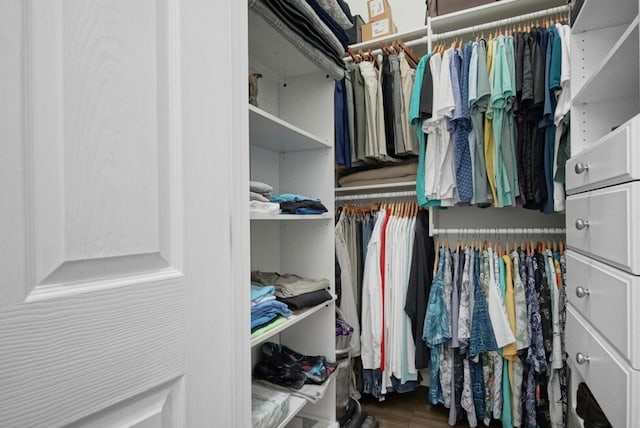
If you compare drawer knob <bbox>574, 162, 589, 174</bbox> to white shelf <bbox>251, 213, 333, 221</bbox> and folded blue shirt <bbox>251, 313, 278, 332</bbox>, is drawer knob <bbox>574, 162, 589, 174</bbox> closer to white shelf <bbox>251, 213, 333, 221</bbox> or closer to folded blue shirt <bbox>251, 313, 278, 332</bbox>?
white shelf <bbox>251, 213, 333, 221</bbox>

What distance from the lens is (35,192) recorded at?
15.4 inches

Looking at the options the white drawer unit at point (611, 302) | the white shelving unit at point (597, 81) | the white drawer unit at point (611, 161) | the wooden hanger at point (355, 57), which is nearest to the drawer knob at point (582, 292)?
the white drawer unit at point (611, 302)

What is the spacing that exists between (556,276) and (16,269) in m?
1.90

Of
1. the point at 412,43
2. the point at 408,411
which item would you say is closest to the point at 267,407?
the point at 408,411

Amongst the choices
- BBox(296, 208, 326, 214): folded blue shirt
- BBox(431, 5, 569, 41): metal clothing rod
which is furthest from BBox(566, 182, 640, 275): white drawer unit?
BBox(431, 5, 569, 41): metal clothing rod

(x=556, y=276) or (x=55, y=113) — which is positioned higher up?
(x=55, y=113)

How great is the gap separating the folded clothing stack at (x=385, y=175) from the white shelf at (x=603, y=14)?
37.1 inches

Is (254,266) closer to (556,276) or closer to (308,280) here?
(308,280)

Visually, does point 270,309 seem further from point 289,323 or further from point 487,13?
point 487,13

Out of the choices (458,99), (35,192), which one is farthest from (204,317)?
(458,99)

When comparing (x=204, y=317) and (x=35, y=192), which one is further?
(x=204, y=317)

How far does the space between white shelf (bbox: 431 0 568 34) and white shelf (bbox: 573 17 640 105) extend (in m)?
A: 0.87

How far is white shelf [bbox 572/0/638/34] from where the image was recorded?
1.00m

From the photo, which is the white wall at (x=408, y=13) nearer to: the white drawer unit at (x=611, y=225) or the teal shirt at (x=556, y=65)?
the teal shirt at (x=556, y=65)
